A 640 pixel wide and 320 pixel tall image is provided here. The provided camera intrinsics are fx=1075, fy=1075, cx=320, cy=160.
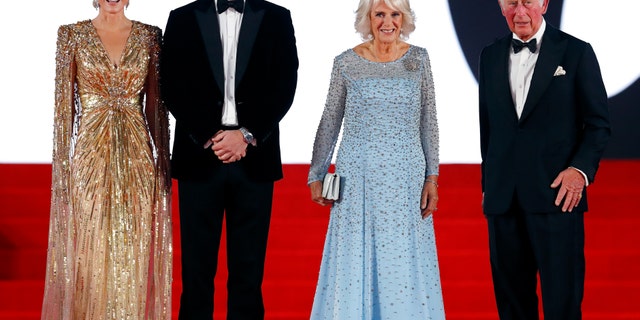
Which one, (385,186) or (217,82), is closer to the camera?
(217,82)

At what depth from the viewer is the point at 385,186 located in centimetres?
426

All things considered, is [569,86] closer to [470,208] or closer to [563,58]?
[563,58]

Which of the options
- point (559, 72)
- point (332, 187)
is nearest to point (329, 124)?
point (332, 187)

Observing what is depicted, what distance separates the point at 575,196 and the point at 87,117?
1917 millimetres

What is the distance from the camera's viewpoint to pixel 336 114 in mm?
4371

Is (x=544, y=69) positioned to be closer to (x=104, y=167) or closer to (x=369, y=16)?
(x=369, y=16)

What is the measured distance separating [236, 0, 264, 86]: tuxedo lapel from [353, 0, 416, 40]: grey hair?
41 cm

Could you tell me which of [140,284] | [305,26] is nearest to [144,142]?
[140,284]

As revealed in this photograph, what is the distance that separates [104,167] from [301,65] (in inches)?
122

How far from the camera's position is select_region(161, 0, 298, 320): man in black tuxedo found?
411 centimetres

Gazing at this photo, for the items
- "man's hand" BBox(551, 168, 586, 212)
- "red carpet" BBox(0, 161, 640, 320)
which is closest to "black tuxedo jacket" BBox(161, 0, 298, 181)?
"man's hand" BBox(551, 168, 586, 212)

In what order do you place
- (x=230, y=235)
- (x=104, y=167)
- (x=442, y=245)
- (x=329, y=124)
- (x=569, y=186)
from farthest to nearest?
(x=442, y=245) → (x=329, y=124) → (x=104, y=167) → (x=230, y=235) → (x=569, y=186)

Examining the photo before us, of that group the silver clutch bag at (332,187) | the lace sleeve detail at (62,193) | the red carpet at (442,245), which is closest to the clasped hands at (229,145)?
the silver clutch bag at (332,187)

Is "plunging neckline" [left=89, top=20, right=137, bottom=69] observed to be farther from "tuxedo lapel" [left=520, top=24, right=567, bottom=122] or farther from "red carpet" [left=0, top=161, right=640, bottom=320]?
"red carpet" [left=0, top=161, right=640, bottom=320]
